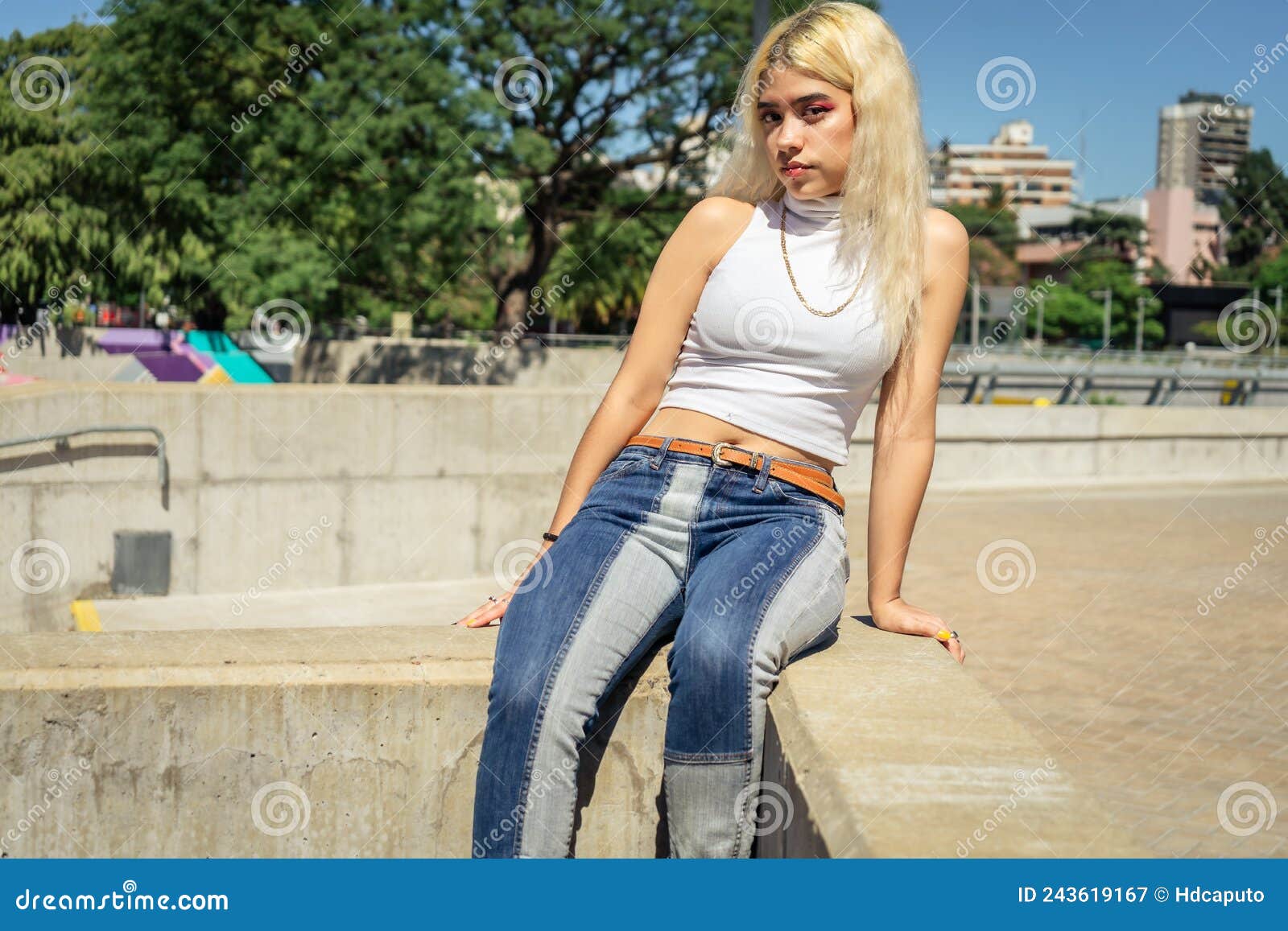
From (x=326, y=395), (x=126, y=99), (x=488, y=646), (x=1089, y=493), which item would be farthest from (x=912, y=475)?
(x=126, y=99)

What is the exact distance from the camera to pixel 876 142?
10.3 ft

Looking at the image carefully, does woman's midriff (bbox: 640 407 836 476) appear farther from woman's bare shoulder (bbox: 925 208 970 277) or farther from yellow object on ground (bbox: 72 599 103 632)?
yellow object on ground (bbox: 72 599 103 632)

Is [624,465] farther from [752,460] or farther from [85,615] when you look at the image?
[85,615]

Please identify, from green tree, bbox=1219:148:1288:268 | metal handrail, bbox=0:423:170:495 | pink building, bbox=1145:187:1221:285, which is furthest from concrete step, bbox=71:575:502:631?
pink building, bbox=1145:187:1221:285

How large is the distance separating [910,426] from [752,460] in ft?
1.53

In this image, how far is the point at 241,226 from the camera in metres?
14.9

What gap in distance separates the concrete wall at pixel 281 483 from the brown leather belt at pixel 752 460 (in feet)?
21.2

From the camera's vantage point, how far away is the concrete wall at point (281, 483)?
868cm

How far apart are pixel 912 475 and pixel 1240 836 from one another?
6.61 feet

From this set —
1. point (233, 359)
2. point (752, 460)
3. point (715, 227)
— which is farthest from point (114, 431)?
point (233, 359)

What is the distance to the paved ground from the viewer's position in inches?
186

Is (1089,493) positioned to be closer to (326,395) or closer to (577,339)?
(326,395)

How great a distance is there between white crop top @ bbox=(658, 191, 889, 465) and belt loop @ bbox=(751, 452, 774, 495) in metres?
0.09

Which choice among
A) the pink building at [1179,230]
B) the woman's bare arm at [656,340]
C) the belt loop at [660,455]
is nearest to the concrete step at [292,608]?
the woman's bare arm at [656,340]
